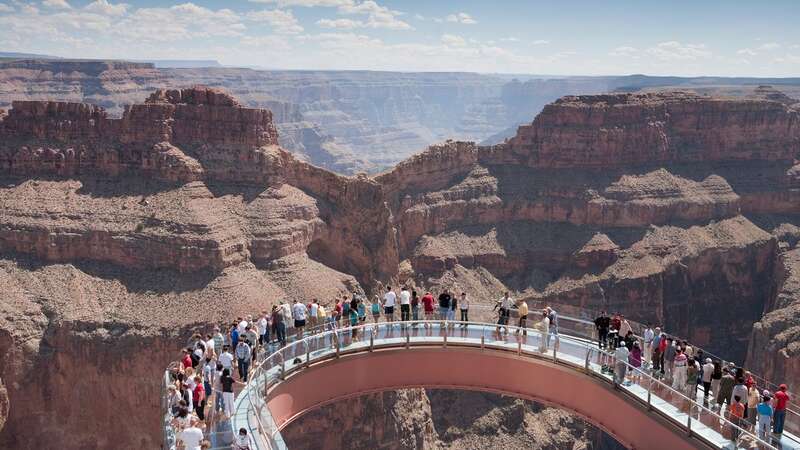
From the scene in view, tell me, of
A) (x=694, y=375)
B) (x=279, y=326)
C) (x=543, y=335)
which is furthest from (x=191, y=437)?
(x=694, y=375)

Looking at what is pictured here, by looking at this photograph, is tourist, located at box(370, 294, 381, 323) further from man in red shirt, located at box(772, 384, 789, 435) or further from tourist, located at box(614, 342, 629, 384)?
man in red shirt, located at box(772, 384, 789, 435)

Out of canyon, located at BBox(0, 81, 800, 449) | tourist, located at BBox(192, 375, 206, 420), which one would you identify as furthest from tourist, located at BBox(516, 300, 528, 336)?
canyon, located at BBox(0, 81, 800, 449)

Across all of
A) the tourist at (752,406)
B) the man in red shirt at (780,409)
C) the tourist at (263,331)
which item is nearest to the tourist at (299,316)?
the tourist at (263,331)

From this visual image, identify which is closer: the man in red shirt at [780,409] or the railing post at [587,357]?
the man in red shirt at [780,409]

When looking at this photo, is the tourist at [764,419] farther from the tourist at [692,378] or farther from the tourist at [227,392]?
the tourist at [227,392]

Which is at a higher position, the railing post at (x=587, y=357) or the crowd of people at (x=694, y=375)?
the crowd of people at (x=694, y=375)

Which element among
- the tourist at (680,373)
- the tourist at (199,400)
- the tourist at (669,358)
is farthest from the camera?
the tourist at (669,358)
